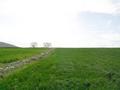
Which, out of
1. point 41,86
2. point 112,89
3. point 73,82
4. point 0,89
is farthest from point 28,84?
point 112,89

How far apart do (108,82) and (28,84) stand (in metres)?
4.99

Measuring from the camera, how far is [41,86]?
13211 mm

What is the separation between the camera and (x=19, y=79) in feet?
51.0

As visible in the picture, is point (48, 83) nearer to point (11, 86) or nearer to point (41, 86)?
point (41, 86)

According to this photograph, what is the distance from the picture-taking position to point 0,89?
41.0ft

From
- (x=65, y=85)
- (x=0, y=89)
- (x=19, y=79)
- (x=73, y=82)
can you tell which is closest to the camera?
(x=0, y=89)

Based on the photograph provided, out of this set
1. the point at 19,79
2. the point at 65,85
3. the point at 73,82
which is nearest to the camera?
the point at 65,85

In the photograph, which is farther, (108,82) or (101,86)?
(108,82)

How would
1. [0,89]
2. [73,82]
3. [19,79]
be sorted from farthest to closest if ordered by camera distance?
[19,79] < [73,82] < [0,89]

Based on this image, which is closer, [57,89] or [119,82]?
[57,89]

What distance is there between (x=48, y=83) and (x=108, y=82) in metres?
3.80

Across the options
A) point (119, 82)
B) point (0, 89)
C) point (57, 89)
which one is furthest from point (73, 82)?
point (0, 89)

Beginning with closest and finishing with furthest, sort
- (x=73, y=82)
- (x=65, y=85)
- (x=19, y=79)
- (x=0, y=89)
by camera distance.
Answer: (x=0, y=89), (x=65, y=85), (x=73, y=82), (x=19, y=79)

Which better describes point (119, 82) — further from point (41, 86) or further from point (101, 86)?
point (41, 86)
